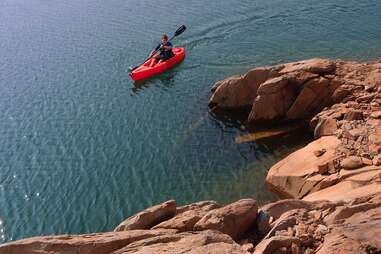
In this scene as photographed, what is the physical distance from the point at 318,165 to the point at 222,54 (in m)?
19.5

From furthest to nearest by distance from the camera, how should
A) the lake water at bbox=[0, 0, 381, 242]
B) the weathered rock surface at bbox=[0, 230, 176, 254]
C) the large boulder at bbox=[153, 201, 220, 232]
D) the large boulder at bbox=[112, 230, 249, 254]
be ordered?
the lake water at bbox=[0, 0, 381, 242] → the large boulder at bbox=[153, 201, 220, 232] → the weathered rock surface at bbox=[0, 230, 176, 254] → the large boulder at bbox=[112, 230, 249, 254]

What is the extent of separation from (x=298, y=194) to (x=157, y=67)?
19881mm

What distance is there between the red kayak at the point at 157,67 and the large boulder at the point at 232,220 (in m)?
22.0

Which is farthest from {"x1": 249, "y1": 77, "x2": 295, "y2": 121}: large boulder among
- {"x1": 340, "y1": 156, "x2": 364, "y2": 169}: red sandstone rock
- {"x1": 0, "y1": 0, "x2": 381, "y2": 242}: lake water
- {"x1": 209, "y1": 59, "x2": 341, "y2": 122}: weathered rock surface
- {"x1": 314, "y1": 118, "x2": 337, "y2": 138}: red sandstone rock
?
{"x1": 340, "y1": 156, "x2": 364, "y2": 169}: red sandstone rock

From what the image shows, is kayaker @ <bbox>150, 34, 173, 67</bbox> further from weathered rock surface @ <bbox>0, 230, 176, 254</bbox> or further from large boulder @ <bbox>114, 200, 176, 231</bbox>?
weathered rock surface @ <bbox>0, 230, 176, 254</bbox>

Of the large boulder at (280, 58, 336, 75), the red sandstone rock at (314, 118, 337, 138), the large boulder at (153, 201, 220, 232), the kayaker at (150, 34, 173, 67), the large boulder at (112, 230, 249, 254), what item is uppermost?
the kayaker at (150, 34, 173, 67)

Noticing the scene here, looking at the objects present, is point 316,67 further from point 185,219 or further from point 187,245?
point 187,245

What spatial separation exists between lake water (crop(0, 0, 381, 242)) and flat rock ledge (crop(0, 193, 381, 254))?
6.71 meters

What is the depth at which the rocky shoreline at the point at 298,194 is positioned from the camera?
37.5 feet

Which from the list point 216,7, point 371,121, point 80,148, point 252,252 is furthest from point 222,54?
point 252,252

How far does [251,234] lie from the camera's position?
46.0ft

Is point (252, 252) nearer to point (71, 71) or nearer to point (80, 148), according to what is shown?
point (80, 148)

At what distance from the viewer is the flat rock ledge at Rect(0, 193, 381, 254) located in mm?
10703

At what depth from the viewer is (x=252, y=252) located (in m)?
12.0
